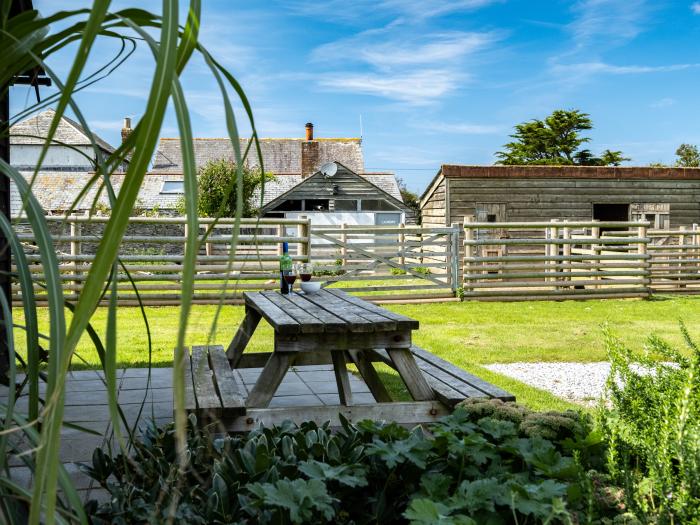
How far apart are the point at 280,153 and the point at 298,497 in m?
32.0

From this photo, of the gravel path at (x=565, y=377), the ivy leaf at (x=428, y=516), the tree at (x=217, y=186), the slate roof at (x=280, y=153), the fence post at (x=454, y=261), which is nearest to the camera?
the ivy leaf at (x=428, y=516)

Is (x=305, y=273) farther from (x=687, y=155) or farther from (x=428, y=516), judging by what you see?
(x=687, y=155)

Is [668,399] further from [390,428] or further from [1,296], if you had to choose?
[1,296]

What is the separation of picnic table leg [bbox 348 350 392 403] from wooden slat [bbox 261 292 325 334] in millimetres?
461

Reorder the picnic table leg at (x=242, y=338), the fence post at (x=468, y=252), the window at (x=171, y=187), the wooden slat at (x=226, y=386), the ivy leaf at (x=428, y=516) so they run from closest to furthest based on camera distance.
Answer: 1. the ivy leaf at (x=428, y=516)
2. the wooden slat at (x=226, y=386)
3. the picnic table leg at (x=242, y=338)
4. the fence post at (x=468, y=252)
5. the window at (x=171, y=187)

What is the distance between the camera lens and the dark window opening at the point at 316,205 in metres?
25.0

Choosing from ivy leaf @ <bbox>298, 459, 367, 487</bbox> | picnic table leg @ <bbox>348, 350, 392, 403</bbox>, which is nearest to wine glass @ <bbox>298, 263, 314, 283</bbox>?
picnic table leg @ <bbox>348, 350, 392, 403</bbox>

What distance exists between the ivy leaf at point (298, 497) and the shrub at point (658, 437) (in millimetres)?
693

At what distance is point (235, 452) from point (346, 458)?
1.13 feet

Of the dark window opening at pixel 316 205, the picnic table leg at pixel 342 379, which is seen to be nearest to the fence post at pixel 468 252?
the picnic table leg at pixel 342 379

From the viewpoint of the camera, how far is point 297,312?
3379mm

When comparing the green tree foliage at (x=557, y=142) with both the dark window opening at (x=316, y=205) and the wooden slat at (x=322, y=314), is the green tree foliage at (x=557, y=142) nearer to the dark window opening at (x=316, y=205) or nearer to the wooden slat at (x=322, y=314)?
the dark window opening at (x=316, y=205)

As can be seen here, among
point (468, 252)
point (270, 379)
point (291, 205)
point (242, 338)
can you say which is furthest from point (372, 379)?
point (291, 205)

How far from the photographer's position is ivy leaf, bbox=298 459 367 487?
173 cm
